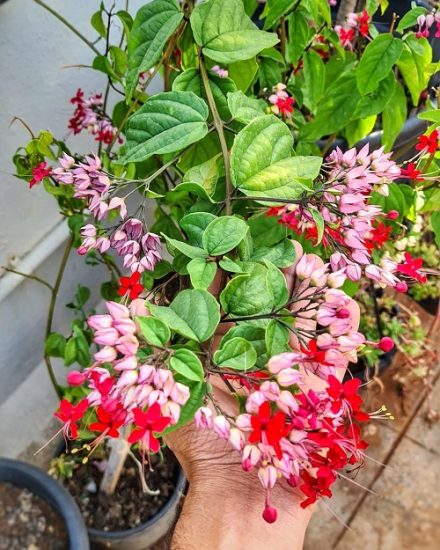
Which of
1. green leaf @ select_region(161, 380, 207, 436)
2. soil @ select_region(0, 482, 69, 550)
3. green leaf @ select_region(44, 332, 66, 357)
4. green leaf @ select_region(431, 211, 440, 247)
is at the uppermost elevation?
green leaf @ select_region(161, 380, 207, 436)

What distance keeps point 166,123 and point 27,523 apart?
0.97 metres

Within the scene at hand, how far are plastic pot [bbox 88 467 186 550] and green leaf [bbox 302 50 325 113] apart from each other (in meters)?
0.83

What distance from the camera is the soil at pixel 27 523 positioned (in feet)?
4.13

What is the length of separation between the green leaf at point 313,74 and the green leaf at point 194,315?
0.60 m

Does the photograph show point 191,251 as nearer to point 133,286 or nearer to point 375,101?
point 133,286

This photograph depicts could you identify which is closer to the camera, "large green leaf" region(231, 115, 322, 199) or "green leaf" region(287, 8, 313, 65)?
"large green leaf" region(231, 115, 322, 199)

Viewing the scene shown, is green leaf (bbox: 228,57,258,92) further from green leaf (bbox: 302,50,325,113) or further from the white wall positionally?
the white wall

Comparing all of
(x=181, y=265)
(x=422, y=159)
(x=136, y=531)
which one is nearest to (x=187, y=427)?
(x=181, y=265)

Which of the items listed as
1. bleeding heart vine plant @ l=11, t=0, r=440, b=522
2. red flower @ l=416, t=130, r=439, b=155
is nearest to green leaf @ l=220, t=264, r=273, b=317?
bleeding heart vine plant @ l=11, t=0, r=440, b=522

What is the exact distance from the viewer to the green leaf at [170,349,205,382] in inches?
19.4

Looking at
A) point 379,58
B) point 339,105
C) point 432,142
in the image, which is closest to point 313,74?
point 339,105

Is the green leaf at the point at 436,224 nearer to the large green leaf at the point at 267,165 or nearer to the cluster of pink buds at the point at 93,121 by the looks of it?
the large green leaf at the point at 267,165

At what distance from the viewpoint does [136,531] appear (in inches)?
53.4

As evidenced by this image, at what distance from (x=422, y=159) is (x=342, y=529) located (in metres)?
0.99
